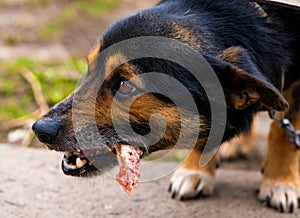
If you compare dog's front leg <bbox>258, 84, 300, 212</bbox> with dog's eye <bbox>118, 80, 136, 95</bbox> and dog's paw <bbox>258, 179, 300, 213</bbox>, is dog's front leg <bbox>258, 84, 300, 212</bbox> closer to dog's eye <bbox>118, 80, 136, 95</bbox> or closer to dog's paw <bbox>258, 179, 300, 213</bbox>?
dog's paw <bbox>258, 179, 300, 213</bbox>

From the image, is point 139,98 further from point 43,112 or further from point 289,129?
point 43,112

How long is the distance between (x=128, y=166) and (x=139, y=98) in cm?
34

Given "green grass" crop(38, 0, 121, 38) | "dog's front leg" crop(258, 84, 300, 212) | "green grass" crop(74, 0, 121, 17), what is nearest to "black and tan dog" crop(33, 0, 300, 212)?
"dog's front leg" crop(258, 84, 300, 212)

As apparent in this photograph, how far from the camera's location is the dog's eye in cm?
333

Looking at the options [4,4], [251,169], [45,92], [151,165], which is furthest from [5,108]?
[4,4]

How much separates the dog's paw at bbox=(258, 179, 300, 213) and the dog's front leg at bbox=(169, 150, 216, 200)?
0.33 m

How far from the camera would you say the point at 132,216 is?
153 inches

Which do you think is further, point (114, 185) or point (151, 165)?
point (151, 165)

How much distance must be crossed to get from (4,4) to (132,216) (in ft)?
17.1

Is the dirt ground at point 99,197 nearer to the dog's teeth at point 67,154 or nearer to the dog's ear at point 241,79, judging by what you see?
the dog's teeth at point 67,154

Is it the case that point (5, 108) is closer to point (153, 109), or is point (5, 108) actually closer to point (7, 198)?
point (7, 198)

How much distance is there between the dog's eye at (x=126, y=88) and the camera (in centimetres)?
333

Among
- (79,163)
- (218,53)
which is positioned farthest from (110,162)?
(218,53)

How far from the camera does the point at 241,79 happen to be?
3.31m
